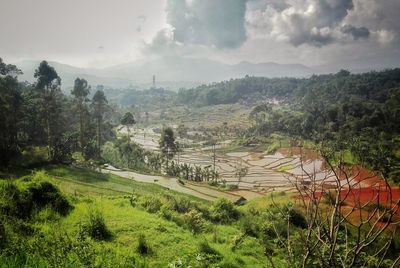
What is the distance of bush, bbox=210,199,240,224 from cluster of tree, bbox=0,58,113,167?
2076 cm

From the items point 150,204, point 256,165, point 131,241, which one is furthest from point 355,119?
point 131,241

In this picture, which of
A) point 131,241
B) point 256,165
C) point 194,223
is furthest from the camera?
point 256,165

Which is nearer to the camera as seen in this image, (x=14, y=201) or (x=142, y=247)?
→ (x=142, y=247)

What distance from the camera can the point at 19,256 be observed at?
5805 mm

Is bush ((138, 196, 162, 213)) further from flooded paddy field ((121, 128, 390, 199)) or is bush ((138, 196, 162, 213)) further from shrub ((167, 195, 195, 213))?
flooded paddy field ((121, 128, 390, 199))

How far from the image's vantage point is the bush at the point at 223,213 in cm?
2375

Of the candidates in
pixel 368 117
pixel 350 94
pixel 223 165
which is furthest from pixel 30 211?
pixel 350 94

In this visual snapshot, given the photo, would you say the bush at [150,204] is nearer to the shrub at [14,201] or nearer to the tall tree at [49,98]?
the shrub at [14,201]

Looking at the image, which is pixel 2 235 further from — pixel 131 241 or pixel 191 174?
pixel 191 174

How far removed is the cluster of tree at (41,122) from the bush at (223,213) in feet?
68.1

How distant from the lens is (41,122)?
188ft

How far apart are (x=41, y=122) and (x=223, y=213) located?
43699mm

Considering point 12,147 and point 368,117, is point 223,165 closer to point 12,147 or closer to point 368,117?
point 368,117

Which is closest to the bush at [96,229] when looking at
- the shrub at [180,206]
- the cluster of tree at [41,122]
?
the shrub at [180,206]
